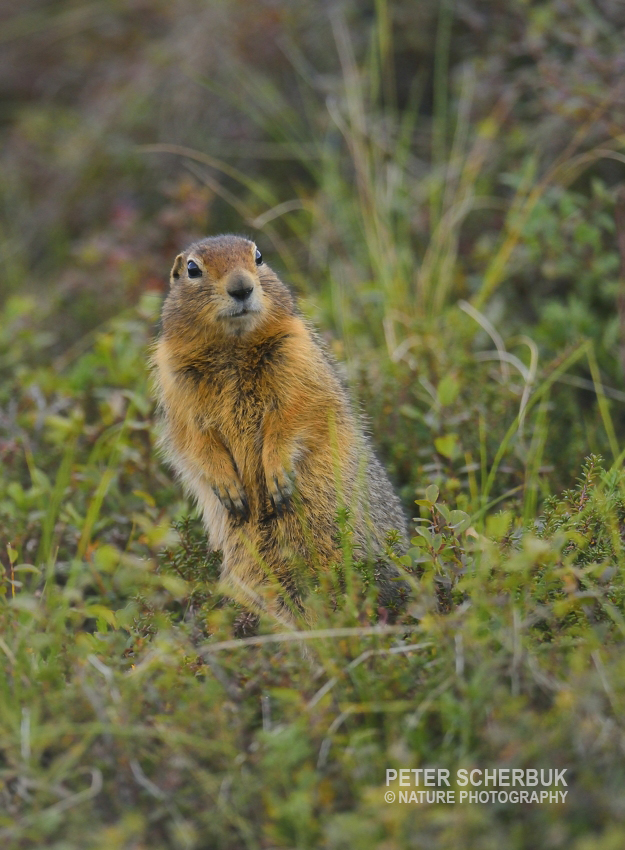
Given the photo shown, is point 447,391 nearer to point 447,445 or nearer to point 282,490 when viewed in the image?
point 447,445

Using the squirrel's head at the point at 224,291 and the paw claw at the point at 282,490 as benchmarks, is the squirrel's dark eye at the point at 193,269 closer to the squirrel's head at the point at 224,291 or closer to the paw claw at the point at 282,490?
the squirrel's head at the point at 224,291

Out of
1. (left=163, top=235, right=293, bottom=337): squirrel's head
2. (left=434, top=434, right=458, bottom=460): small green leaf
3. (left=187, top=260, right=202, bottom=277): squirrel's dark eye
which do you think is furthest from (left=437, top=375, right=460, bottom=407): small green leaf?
(left=187, top=260, right=202, bottom=277): squirrel's dark eye

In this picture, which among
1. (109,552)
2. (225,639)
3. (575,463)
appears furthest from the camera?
(575,463)

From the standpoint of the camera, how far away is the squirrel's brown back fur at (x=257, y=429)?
4.08 m

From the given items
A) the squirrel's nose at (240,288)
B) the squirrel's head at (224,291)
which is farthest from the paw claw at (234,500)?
the squirrel's nose at (240,288)

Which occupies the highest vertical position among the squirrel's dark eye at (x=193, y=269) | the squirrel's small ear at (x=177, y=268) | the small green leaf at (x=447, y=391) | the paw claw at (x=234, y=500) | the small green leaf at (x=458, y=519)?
the squirrel's small ear at (x=177, y=268)

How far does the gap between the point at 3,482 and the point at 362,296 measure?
2.73 m

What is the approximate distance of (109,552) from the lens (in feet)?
11.6

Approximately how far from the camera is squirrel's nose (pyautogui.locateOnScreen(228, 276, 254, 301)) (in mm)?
4004

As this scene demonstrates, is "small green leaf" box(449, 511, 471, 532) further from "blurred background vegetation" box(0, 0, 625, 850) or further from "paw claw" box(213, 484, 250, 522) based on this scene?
"paw claw" box(213, 484, 250, 522)

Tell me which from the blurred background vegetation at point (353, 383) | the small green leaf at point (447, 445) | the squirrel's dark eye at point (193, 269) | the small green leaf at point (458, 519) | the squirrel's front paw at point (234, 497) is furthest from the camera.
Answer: the small green leaf at point (447, 445)

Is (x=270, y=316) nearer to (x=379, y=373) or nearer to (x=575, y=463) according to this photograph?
(x=379, y=373)

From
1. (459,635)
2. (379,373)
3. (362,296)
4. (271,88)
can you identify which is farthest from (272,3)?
(459,635)

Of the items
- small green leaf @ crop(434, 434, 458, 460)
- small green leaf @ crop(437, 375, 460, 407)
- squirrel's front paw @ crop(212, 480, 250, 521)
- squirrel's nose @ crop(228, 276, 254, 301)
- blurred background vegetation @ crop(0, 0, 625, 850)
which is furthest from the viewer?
small green leaf @ crop(437, 375, 460, 407)
